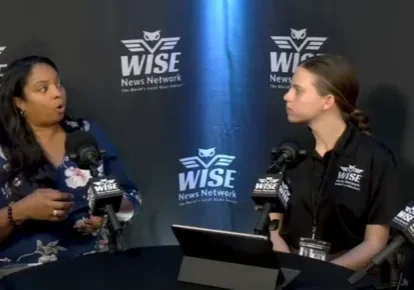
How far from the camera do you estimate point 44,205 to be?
2.34 metres

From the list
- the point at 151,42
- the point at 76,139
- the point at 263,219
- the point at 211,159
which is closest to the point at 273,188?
the point at 263,219

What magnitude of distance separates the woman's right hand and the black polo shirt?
27.2 inches

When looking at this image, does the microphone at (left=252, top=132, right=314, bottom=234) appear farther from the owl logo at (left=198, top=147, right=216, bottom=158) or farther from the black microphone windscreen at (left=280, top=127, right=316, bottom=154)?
the owl logo at (left=198, top=147, right=216, bottom=158)

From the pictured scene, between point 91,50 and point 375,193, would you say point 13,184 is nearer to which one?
point 91,50

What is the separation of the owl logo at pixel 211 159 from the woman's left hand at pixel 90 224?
0.79m

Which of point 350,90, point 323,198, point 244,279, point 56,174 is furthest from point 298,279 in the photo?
point 56,174

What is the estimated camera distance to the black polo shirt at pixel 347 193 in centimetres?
237

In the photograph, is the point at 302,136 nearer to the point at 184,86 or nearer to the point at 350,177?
the point at 184,86

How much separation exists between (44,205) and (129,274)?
2.06 feet

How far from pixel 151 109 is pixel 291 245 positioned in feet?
3.05

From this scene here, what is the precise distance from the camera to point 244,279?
1689 mm

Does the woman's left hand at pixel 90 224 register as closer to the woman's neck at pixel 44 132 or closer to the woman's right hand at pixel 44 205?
the woman's right hand at pixel 44 205

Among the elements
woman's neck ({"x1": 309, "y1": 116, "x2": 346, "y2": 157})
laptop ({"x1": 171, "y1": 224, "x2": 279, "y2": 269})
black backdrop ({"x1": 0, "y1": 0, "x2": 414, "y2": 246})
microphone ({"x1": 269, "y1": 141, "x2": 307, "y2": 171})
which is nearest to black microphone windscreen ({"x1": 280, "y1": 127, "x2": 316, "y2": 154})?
black backdrop ({"x1": 0, "y1": 0, "x2": 414, "y2": 246})

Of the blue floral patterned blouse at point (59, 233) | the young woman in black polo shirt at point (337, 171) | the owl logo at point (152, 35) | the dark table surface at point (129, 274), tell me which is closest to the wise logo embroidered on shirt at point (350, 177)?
the young woman in black polo shirt at point (337, 171)
